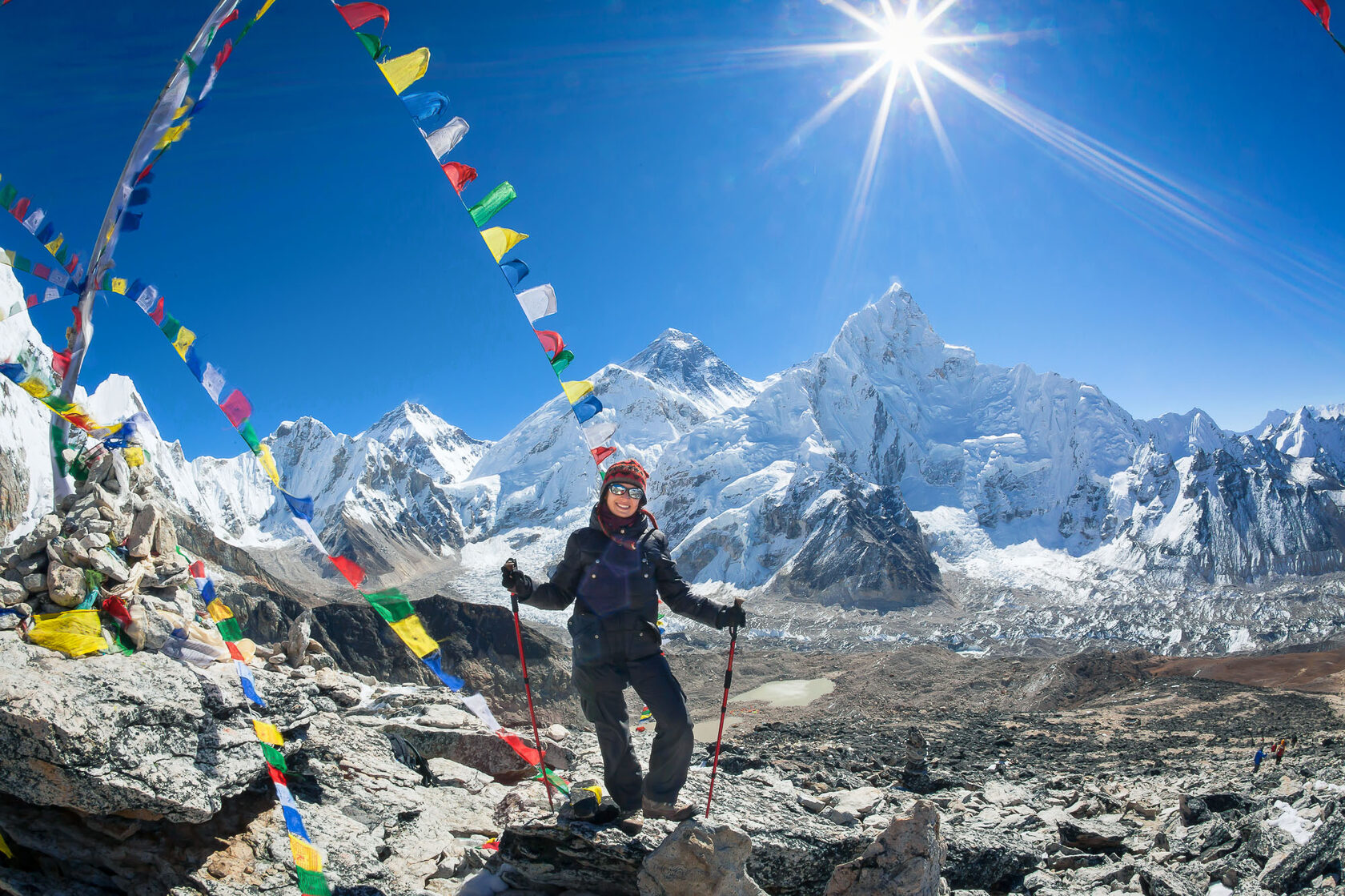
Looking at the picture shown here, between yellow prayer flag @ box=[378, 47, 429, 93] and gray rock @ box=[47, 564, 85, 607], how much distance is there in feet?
14.8

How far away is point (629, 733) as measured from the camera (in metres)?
4.83

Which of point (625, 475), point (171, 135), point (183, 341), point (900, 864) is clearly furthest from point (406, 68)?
point (900, 864)

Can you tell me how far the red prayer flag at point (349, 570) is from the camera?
5.49 metres

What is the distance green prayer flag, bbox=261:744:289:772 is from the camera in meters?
4.57

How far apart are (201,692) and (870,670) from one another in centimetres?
7589

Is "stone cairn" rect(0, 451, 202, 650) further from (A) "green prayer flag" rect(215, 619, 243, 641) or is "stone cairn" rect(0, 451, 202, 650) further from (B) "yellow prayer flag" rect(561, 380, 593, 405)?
(B) "yellow prayer flag" rect(561, 380, 593, 405)

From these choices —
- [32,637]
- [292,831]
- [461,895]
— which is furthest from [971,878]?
[32,637]

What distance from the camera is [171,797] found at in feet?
12.9

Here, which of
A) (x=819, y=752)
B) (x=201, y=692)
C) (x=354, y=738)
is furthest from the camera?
(x=819, y=752)

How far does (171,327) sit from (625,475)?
3938 mm

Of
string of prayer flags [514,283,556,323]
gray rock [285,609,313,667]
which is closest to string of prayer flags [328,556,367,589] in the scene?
string of prayer flags [514,283,556,323]

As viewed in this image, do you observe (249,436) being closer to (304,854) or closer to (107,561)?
(107,561)

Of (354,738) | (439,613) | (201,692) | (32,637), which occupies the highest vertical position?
(439,613)

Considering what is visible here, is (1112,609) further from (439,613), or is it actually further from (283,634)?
(283,634)
